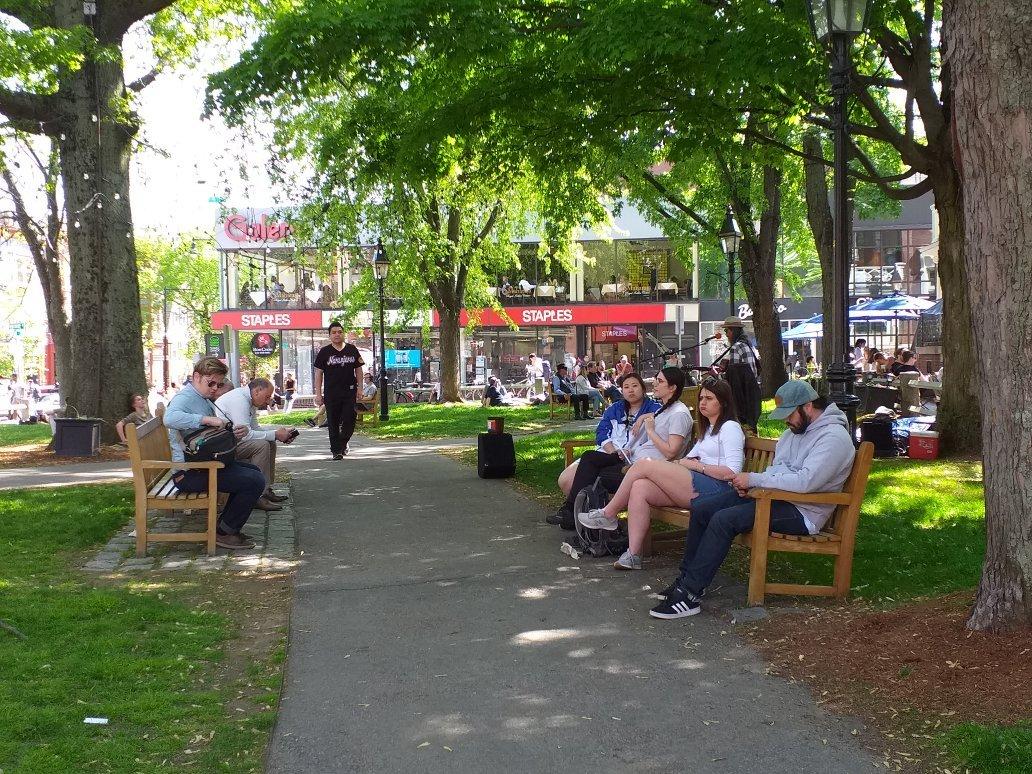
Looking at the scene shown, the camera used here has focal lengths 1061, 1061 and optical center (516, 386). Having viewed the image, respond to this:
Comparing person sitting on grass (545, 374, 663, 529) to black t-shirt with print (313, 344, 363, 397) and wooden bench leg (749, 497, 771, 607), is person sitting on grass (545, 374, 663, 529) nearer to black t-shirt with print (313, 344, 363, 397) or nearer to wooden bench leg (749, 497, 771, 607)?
wooden bench leg (749, 497, 771, 607)

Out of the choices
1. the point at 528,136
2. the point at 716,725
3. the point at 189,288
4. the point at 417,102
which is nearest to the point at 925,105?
the point at 528,136

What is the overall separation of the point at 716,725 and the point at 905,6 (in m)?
9.80

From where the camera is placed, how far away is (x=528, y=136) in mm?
13383

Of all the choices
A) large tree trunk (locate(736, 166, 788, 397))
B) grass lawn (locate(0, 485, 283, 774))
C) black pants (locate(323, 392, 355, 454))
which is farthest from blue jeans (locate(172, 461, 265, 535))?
large tree trunk (locate(736, 166, 788, 397))

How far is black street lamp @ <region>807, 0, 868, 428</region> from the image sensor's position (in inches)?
315

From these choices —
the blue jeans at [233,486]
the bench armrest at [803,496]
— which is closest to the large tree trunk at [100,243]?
the blue jeans at [233,486]

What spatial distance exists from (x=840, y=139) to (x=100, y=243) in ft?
38.2

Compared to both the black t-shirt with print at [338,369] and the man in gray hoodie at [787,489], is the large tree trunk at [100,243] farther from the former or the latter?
the man in gray hoodie at [787,489]

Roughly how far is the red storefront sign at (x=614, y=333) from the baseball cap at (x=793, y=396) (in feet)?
141

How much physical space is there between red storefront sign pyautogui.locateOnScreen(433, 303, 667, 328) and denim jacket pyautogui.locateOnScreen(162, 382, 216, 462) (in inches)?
1607

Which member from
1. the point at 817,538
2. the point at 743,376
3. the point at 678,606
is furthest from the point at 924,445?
the point at 678,606

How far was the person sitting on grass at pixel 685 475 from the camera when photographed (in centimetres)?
711

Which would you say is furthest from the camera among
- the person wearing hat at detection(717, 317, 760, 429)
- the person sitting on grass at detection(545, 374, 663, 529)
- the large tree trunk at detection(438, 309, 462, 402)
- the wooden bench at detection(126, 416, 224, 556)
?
the large tree trunk at detection(438, 309, 462, 402)

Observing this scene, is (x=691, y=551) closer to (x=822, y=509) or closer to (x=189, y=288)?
(x=822, y=509)
